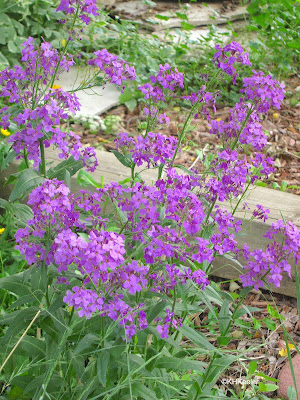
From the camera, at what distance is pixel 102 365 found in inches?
68.6

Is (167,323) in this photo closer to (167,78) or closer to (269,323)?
(167,78)

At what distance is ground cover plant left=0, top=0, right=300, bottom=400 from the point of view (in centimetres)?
158

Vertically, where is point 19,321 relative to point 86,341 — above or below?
below

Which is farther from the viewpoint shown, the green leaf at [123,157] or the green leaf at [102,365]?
the green leaf at [123,157]

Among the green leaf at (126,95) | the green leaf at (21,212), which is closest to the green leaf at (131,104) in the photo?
the green leaf at (126,95)

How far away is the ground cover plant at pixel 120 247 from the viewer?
1585 mm

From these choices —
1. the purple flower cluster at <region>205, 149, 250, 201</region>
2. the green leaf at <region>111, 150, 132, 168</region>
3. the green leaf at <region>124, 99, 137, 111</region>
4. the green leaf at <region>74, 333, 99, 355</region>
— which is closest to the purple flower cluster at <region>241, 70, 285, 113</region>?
the purple flower cluster at <region>205, 149, 250, 201</region>

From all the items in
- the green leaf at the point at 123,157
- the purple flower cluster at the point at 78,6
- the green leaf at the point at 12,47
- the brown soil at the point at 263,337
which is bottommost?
the brown soil at the point at 263,337

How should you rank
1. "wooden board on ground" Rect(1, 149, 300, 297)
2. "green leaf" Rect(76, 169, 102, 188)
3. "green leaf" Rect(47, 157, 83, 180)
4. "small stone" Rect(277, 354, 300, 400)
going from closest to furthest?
1. "green leaf" Rect(47, 157, 83, 180)
2. "small stone" Rect(277, 354, 300, 400)
3. "wooden board on ground" Rect(1, 149, 300, 297)
4. "green leaf" Rect(76, 169, 102, 188)

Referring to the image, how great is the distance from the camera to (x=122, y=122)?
462 centimetres

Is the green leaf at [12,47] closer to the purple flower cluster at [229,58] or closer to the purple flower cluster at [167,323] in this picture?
the purple flower cluster at [229,58]

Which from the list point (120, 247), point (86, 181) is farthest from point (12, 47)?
point (120, 247)

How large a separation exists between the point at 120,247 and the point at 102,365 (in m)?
0.50

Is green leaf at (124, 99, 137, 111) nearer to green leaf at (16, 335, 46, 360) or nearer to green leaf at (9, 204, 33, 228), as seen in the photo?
green leaf at (9, 204, 33, 228)
